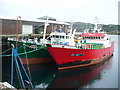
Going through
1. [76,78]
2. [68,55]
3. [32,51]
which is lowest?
[76,78]

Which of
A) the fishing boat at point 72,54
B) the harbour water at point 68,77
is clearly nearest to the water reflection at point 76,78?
the harbour water at point 68,77

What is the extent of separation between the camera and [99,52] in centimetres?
1631

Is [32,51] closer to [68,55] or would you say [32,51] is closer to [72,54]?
[68,55]

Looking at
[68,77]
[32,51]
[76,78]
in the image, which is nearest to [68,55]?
[68,77]

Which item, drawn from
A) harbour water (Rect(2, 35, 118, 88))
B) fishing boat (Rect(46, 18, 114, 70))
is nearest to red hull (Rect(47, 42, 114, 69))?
fishing boat (Rect(46, 18, 114, 70))

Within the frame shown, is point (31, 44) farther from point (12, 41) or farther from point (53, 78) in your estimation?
point (53, 78)

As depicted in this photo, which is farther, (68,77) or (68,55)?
(68,55)

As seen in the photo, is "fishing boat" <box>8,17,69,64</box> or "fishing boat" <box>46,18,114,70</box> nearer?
"fishing boat" <box>46,18,114,70</box>

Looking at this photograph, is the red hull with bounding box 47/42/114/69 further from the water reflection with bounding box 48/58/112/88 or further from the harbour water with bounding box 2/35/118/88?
the harbour water with bounding box 2/35/118/88

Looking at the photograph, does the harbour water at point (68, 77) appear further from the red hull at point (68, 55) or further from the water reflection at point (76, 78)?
the red hull at point (68, 55)

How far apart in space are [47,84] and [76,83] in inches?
93.7

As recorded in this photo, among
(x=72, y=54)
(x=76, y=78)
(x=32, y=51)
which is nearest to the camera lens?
(x=76, y=78)

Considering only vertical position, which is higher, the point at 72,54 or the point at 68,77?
the point at 72,54

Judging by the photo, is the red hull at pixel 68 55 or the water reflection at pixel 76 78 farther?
the red hull at pixel 68 55
